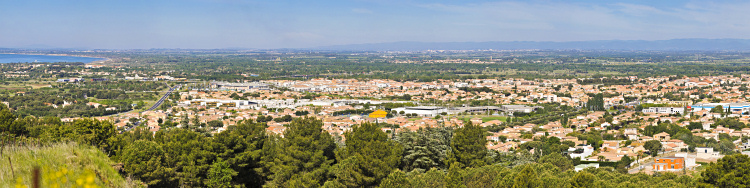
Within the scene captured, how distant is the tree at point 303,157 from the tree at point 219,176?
0.90 metres

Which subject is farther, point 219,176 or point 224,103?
point 224,103

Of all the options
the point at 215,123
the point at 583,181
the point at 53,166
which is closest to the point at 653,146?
the point at 583,181

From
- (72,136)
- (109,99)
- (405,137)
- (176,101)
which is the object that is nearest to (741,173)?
(405,137)

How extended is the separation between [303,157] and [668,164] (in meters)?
14.2

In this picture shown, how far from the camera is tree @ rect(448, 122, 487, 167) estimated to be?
13.3 meters

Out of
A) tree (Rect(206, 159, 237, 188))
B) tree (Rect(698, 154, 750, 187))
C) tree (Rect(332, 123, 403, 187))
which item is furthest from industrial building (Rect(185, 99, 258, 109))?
tree (Rect(698, 154, 750, 187))

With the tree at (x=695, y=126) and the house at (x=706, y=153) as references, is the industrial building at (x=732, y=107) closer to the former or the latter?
the tree at (x=695, y=126)

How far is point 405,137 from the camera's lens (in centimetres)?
1445

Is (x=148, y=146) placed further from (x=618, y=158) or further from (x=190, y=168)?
(x=618, y=158)

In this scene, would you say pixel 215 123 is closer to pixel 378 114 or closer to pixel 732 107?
pixel 378 114

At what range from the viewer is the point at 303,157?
39.4ft

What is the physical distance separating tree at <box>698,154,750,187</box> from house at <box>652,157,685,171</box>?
8467 mm

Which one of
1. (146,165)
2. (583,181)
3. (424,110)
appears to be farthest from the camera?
(424,110)

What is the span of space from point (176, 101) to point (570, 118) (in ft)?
97.6
